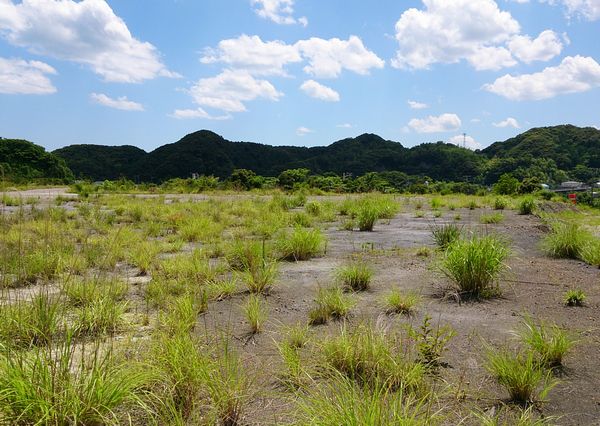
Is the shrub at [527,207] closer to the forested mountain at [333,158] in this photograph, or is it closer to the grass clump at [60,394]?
the grass clump at [60,394]

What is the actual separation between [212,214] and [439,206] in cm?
1029

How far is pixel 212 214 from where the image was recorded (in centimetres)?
1246

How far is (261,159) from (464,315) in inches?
3938

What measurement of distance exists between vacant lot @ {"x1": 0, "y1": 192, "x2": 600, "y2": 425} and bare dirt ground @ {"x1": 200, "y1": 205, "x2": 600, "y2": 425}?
2cm

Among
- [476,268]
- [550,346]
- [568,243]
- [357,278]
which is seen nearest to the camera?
[550,346]

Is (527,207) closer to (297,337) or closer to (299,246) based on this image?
(299,246)

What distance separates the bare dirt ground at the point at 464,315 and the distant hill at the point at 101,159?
68381 millimetres

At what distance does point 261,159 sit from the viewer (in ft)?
337

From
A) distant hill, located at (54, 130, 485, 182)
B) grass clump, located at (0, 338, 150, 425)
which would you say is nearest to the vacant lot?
grass clump, located at (0, 338, 150, 425)

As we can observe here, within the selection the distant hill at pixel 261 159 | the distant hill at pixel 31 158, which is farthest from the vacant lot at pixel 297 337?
the distant hill at pixel 261 159

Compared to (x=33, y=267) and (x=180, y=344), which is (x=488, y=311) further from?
(x=33, y=267)

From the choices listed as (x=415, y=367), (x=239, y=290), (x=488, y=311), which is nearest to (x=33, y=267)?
(x=239, y=290)

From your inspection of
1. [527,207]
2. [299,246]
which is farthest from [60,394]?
[527,207]

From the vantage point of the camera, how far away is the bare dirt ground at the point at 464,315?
266 centimetres
